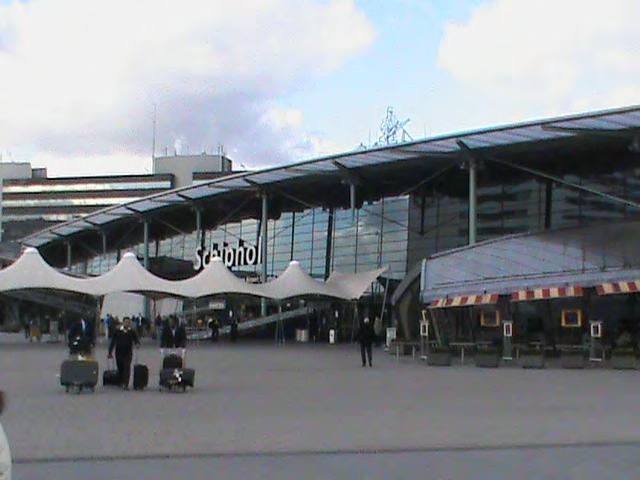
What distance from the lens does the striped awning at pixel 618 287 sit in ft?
85.7

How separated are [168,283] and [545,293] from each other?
21.6 meters

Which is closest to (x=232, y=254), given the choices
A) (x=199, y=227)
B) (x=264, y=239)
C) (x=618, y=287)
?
(x=199, y=227)

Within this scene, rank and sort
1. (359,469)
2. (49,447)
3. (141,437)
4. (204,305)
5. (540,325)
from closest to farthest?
(359,469)
(49,447)
(141,437)
(540,325)
(204,305)

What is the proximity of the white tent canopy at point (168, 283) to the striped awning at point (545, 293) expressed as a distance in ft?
59.7

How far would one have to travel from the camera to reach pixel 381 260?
52469mm

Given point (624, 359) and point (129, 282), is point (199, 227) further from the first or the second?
point (624, 359)

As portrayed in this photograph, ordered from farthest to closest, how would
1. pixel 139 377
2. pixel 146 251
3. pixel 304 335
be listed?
pixel 146 251 → pixel 304 335 → pixel 139 377

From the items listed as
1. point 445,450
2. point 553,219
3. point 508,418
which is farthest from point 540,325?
point 445,450

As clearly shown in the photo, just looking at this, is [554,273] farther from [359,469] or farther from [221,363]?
[359,469]

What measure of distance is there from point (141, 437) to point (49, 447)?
1205mm

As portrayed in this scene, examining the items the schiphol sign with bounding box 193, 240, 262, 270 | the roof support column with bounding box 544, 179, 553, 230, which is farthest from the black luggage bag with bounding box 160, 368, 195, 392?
the schiphol sign with bounding box 193, 240, 262, 270

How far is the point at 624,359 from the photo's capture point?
81.4 feet

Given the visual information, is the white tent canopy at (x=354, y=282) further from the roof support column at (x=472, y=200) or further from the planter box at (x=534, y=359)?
the planter box at (x=534, y=359)

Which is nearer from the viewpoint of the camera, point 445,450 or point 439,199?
point 445,450
